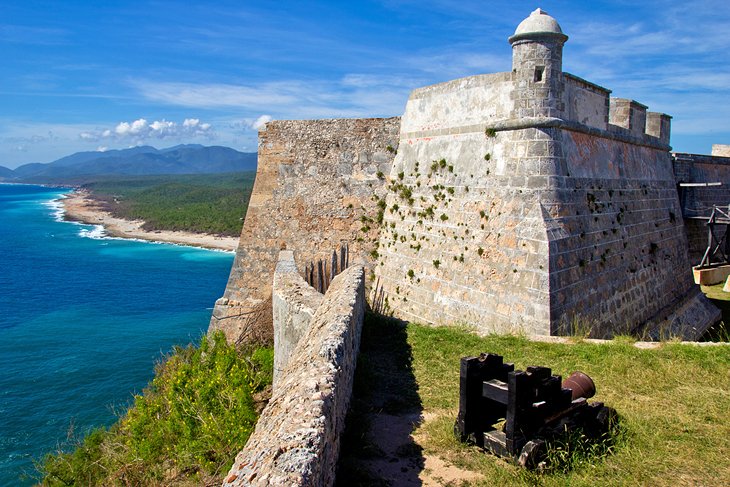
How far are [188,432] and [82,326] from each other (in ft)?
87.1

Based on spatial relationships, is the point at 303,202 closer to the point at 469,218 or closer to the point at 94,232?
the point at 469,218

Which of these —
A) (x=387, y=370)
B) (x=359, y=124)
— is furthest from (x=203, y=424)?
(x=359, y=124)

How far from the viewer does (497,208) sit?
10.2 metres

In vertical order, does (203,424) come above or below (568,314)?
below

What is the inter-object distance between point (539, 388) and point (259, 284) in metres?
11.3

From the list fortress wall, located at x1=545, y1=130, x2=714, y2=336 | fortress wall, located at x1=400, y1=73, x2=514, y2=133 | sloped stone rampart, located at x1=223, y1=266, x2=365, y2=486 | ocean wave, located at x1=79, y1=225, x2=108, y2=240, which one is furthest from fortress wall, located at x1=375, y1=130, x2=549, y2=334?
ocean wave, located at x1=79, y1=225, x2=108, y2=240

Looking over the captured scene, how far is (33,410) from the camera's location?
2070cm

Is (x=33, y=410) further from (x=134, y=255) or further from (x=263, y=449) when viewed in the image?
(x=134, y=255)

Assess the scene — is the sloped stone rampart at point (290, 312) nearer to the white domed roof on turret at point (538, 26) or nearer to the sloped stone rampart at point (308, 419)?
the sloped stone rampart at point (308, 419)

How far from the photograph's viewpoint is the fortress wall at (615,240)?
982 centimetres

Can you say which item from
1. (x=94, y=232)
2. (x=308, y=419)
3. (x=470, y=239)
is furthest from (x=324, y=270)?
(x=94, y=232)

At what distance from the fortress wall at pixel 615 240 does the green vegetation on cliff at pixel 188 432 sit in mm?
5784

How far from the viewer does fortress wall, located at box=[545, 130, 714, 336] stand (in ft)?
32.2

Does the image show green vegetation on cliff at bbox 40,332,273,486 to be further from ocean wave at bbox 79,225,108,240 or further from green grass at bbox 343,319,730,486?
ocean wave at bbox 79,225,108,240
